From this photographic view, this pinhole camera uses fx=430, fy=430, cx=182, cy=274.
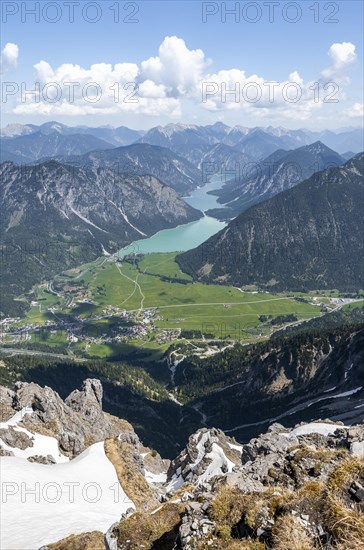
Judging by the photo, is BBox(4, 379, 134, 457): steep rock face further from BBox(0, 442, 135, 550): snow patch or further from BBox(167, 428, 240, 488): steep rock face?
BBox(167, 428, 240, 488): steep rock face

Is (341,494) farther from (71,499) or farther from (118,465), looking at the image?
(118,465)

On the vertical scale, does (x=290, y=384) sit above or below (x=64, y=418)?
below

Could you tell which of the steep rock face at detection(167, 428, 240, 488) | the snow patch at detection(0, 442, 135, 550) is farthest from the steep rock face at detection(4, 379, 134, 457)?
the steep rock face at detection(167, 428, 240, 488)

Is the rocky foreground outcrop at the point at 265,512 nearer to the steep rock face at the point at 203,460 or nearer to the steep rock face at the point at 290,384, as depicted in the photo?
the steep rock face at the point at 203,460

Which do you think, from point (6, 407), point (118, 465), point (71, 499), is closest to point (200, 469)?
point (118, 465)

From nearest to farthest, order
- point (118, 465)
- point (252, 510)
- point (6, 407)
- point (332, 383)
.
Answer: point (252, 510), point (118, 465), point (6, 407), point (332, 383)

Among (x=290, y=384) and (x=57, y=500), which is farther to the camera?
(x=290, y=384)

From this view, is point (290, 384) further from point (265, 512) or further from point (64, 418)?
point (265, 512)

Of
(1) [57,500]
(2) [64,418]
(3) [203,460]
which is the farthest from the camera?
(2) [64,418]

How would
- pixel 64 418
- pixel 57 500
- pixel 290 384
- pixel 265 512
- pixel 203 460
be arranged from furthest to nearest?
pixel 290 384, pixel 64 418, pixel 203 460, pixel 57 500, pixel 265 512

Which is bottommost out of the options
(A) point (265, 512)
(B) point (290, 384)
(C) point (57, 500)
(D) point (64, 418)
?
(B) point (290, 384)

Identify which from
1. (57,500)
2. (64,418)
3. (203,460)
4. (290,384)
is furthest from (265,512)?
(290,384)
